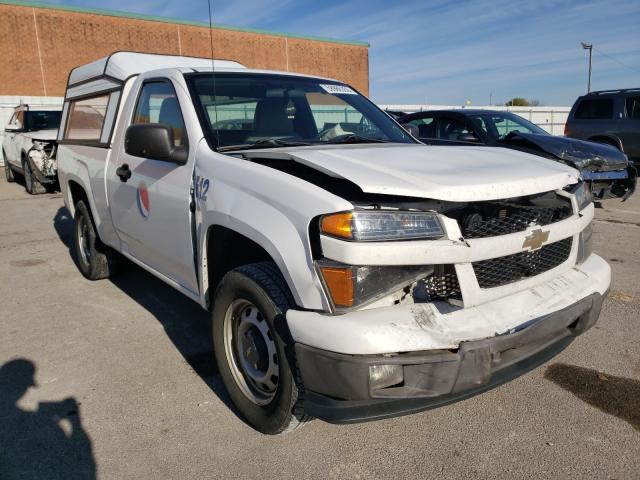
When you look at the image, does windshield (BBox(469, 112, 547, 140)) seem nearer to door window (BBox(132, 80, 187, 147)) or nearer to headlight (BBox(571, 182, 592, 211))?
headlight (BBox(571, 182, 592, 211))

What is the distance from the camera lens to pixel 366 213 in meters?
2.16

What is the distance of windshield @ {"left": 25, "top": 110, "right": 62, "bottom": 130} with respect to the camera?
12.1m

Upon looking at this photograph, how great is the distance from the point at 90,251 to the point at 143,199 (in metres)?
2.11

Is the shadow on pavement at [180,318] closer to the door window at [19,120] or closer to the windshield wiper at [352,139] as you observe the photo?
the windshield wiper at [352,139]

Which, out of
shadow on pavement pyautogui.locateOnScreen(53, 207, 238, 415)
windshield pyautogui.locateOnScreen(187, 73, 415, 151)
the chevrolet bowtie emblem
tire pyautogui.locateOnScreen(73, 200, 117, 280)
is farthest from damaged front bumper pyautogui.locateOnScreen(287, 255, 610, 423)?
tire pyautogui.locateOnScreen(73, 200, 117, 280)

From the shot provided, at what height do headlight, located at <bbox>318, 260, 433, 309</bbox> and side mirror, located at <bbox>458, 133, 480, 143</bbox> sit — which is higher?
side mirror, located at <bbox>458, 133, 480, 143</bbox>

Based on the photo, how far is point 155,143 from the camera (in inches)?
119

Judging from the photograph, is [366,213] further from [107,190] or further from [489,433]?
[107,190]

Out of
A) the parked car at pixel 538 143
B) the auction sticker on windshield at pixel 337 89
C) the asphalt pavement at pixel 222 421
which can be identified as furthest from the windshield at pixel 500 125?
the auction sticker on windshield at pixel 337 89

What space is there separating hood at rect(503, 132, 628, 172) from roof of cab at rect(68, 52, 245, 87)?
15.8 feet

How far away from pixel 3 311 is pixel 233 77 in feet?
9.74

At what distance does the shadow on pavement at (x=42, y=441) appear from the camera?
2486mm

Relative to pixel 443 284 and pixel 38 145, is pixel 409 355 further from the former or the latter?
pixel 38 145

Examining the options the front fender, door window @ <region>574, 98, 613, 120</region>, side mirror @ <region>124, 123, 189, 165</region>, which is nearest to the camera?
the front fender
